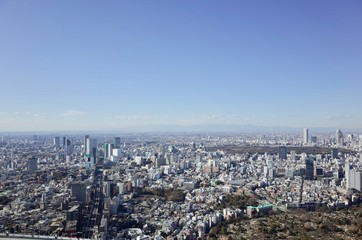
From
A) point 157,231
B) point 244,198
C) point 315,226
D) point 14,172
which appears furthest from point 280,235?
point 14,172

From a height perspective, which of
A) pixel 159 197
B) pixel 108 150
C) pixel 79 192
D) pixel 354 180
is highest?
pixel 108 150

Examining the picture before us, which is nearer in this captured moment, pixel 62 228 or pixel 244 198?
pixel 62 228

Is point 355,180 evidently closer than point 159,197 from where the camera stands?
No

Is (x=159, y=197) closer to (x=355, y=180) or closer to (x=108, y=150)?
(x=355, y=180)

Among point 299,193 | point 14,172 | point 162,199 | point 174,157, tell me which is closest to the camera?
point 162,199

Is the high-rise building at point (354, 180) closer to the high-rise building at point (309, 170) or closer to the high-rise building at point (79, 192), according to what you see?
the high-rise building at point (309, 170)

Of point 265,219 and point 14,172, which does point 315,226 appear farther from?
point 14,172

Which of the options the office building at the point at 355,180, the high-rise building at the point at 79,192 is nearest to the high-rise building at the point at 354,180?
the office building at the point at 355,180

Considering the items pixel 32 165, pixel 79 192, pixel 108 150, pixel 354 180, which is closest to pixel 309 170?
pixel 354 180

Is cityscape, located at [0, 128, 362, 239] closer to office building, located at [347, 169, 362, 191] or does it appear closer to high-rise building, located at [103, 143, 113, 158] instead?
office building, located at [347, 169, 362, 191]

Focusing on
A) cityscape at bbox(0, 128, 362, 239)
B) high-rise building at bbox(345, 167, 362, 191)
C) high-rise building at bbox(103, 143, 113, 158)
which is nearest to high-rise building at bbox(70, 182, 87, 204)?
cityscape at bbox(0, 128, 362, 239)

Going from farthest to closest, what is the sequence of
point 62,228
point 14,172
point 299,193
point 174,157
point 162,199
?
1. point 174,157
2. point 14,172
3. point 299,193
4. point 162,199
5. point 62,228
